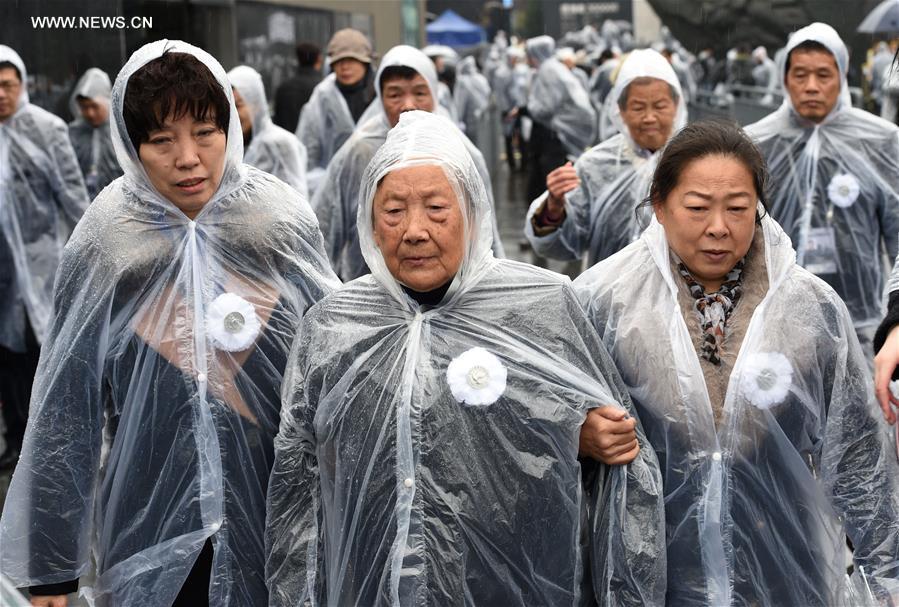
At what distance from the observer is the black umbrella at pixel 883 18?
1133 centimetres

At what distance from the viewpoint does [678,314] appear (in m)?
2.63

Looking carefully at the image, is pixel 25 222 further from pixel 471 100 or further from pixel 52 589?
pixel 471 100

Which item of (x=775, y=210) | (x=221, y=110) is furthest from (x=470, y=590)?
(x=775, y=210)

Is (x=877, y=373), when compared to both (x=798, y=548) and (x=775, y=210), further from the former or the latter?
(x=775, y=210)

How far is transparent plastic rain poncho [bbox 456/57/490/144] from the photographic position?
17109 millimetres

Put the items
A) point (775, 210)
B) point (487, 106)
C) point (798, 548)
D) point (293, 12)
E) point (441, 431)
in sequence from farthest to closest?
1. point (487, 106)
2. point (293, 12)
3. point (775, 210)
4. point (798, 548)
5. point (441, 431)

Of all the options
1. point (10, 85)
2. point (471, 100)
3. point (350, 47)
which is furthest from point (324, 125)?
point (471, 100)

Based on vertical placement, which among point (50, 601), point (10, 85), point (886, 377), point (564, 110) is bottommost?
point (50, 601)

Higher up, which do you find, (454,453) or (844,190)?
(844,190)

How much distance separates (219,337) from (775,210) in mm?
2676

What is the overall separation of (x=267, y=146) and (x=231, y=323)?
4.00 metres

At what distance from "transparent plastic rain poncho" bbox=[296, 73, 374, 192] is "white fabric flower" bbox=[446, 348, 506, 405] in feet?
18.2

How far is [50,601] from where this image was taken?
2828mm

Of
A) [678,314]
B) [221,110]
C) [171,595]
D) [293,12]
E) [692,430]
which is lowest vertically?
[171,595]
